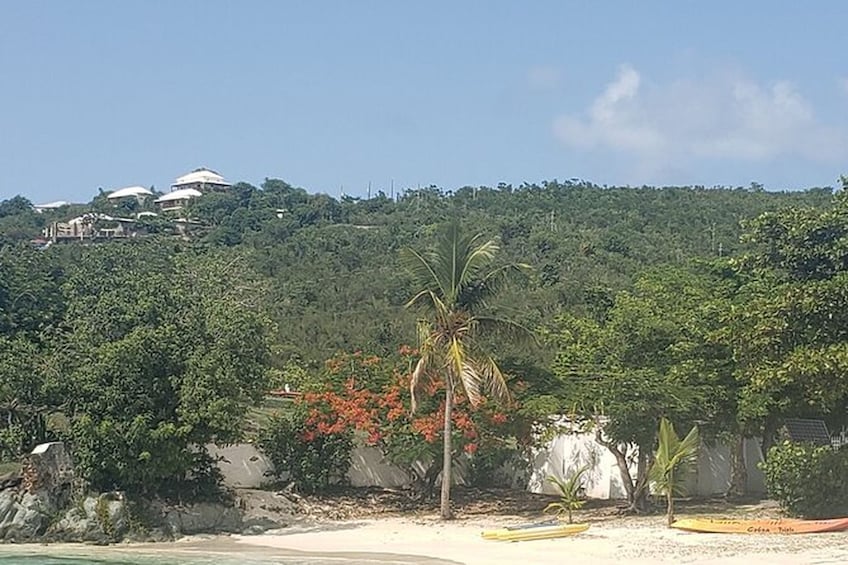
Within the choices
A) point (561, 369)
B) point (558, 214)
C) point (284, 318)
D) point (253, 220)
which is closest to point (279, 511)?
point (561, 369)

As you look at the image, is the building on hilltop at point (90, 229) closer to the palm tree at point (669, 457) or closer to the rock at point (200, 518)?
the rock at point (200, 518)

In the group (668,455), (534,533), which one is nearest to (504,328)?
(668,455)

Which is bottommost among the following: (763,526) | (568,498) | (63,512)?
(63,512)

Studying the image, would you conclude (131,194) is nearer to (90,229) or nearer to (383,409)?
(90,229)

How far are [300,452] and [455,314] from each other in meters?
6.76

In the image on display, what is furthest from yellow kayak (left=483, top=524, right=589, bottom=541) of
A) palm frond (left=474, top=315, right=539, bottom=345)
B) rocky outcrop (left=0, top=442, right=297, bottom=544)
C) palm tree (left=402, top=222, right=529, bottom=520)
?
rocky outcrop (left=0, top=442, right=297, bottom=544)

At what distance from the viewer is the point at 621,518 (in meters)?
24.5

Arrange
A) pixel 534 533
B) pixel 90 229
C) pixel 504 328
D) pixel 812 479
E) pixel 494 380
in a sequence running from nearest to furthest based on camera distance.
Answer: pixel 534 533
pixel 812 479
pixel 494 380
pixel 504 328
pixel 90 229

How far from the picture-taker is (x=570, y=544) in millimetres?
20953

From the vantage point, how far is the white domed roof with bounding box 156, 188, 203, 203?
408 feet

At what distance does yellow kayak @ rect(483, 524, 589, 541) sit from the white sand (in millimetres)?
327

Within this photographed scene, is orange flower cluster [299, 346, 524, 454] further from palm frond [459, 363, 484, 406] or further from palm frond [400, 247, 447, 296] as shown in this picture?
palm frond [400, 247, 447, 296]

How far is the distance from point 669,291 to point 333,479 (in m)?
10.7

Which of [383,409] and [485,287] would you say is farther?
[383,409]
